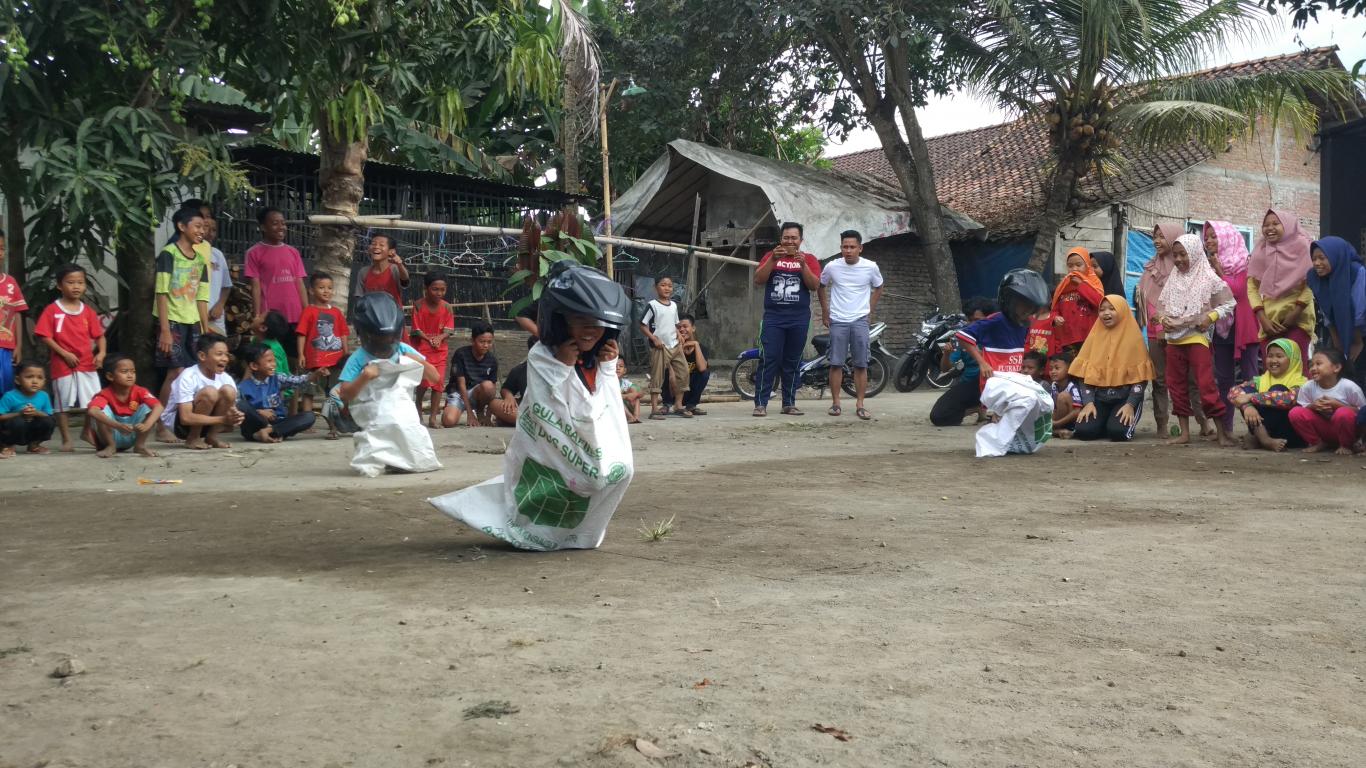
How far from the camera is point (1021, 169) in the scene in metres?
25.5

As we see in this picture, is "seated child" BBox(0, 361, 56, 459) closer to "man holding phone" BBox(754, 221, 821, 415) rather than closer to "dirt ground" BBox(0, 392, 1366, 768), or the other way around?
"dirt ground" BBox(0, 392, 1366, 768)

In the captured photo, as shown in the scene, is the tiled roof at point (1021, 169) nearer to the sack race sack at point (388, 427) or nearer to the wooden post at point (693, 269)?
the wooden post at point (693, 269)

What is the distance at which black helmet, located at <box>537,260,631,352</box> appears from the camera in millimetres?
4617

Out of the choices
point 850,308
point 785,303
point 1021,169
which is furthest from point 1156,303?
point 1021,169

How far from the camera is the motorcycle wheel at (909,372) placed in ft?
54.3

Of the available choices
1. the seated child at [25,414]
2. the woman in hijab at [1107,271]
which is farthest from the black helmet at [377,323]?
the woman in hijab at [1107,271]

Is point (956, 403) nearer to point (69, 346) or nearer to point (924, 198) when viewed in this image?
point (69, 346)

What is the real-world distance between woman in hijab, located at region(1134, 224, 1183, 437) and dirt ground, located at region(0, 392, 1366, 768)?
337 centimetres

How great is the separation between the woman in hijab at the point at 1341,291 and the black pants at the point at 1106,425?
1.62 m

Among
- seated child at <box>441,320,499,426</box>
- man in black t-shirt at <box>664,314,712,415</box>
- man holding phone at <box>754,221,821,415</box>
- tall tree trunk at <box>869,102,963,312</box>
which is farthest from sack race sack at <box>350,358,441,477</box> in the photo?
tall tree trunk at <box>869,102,963,312</box>

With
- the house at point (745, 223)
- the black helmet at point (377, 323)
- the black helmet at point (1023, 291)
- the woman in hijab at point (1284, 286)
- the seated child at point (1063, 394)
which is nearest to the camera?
the black helmet at point (377, 323)

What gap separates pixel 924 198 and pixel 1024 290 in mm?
10563

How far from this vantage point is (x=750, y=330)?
21.0 metres

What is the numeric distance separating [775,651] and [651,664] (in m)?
0.37
